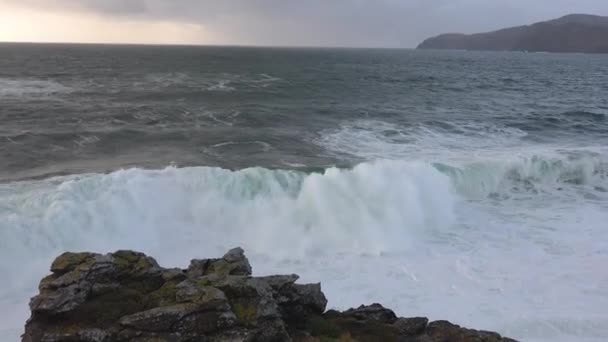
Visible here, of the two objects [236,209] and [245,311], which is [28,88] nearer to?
[236,209]

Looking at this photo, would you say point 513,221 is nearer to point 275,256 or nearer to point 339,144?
point 275,256

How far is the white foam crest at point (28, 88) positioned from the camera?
65.3 metres

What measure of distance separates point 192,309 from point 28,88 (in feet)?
232

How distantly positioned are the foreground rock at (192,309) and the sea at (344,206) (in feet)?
12.5

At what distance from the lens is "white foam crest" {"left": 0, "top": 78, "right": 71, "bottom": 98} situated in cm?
6533

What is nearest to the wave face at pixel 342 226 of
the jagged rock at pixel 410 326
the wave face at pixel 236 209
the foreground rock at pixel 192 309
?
the wave face at pixel 236 209

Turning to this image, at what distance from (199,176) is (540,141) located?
30.5 meters

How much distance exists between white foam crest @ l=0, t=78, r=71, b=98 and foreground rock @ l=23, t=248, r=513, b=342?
5913 cm

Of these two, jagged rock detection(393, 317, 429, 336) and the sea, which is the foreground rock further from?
the sea

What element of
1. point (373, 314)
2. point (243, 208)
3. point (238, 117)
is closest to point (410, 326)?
point (373, 314)

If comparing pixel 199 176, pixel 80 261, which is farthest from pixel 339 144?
pixel 80 261

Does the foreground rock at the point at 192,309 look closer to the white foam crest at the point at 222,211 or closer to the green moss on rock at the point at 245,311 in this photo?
the green moss on rock at the point at 245,311

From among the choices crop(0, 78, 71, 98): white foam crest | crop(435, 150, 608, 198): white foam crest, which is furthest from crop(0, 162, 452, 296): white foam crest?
crop(0, 78, 71, 98): white foam crest

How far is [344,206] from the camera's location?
26422 mm
